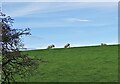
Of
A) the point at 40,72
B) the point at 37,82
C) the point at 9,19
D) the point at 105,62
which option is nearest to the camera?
the point at 9,19

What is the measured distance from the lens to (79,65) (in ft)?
96.1

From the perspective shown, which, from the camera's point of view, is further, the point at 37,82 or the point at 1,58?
the point at 37,82

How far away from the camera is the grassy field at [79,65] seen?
995 inches

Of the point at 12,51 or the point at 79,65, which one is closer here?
the point at 12,51

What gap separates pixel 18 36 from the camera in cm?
1305

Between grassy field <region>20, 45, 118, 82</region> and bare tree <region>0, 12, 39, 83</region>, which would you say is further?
grassy field <region>20, 45, 118, 82</region>

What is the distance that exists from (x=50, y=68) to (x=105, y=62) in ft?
16.2

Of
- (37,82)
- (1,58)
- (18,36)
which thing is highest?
(18,36)

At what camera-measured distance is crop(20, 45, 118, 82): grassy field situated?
2527cm

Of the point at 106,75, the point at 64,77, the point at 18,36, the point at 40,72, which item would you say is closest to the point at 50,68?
the point at 40,72

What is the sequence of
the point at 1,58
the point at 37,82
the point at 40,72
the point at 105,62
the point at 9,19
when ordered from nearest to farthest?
the point at 1,58 → the point at 9,19 → the point at 37,82 → the point at 40,72 → the point at 105,62

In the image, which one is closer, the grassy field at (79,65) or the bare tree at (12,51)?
the bare tree at (12,51)

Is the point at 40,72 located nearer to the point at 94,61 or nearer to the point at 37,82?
the point at 37,82

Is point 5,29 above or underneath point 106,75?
above
